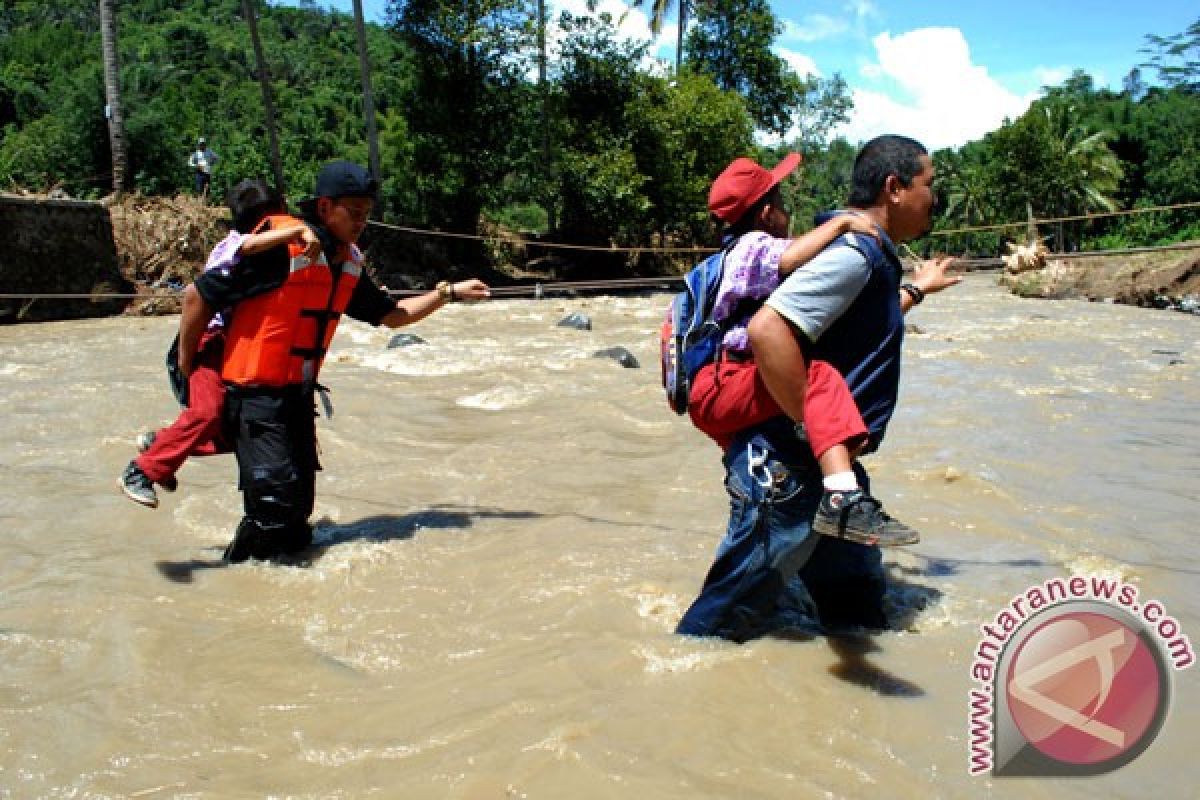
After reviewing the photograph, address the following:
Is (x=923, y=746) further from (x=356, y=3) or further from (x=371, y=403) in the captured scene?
(x=356, y=3)

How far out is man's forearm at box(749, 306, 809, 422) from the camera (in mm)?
2545

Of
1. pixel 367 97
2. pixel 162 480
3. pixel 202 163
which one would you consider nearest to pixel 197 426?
pixel 162 480

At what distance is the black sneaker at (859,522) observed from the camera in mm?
2410

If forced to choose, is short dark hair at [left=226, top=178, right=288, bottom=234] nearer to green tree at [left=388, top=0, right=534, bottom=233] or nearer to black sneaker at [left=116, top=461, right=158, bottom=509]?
black sneaker at [left=116, top=461, right=158, bottom=509]

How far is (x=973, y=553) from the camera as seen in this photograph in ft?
13.5

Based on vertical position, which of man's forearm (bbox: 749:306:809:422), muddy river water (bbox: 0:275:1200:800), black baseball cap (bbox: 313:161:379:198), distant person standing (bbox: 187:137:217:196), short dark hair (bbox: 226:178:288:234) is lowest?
muddy river water (bbox: 0:275:1200:800)

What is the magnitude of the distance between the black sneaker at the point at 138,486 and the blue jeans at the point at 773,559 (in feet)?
7.05

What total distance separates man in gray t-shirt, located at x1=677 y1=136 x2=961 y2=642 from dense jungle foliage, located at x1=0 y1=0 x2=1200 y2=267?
15.4 m

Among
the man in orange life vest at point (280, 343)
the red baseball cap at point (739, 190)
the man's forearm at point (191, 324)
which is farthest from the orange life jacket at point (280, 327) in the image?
the red baseball cap at point (739, 190)

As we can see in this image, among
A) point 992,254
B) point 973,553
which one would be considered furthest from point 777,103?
point 973,553

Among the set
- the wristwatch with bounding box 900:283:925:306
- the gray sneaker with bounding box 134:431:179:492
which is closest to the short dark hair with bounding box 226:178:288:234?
the gray sneaker with bounding box 134:431:179:492

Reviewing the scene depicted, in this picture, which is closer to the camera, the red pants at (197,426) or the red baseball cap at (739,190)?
the red baseball cap at (739,190)

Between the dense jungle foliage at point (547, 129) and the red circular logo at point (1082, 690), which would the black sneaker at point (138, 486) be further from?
the dense jungle foliage at point (547, 129)

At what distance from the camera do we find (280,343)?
3885 millimetres
